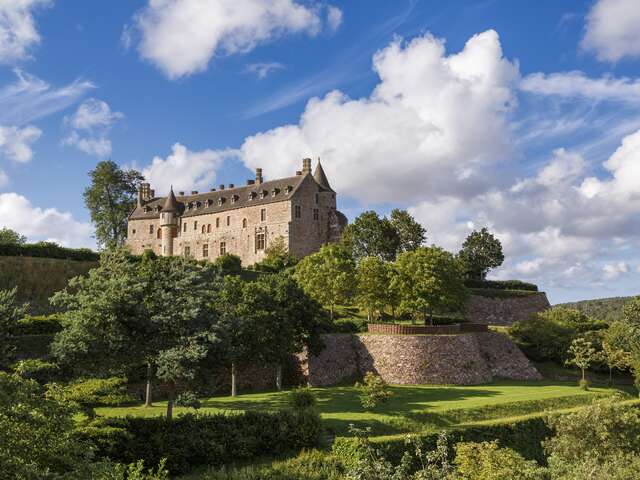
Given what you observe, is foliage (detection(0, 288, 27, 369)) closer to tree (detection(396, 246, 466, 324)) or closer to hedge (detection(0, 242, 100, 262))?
hedge (detection(0, 242, 100, 262))

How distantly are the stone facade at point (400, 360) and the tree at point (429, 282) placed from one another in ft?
13.2

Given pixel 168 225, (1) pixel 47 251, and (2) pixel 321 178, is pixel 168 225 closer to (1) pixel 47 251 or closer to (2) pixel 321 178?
(2) pixel 321 178

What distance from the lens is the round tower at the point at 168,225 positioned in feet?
292

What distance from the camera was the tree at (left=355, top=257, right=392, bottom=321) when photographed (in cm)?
5088

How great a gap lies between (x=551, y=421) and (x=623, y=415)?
3.38m

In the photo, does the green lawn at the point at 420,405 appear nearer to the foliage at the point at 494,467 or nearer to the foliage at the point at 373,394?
the foliage at the point at 373,394

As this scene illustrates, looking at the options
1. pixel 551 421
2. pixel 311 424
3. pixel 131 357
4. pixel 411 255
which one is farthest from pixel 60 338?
pixel 411 255

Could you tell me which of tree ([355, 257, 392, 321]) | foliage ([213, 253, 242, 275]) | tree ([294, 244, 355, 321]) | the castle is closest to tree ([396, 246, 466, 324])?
tree ([355, 257, 392, 321])

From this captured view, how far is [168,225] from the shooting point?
89062mm

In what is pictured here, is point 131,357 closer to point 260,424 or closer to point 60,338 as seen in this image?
point 60,338

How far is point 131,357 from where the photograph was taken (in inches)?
1115

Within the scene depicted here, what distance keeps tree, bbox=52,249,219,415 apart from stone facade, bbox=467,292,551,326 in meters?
43.5

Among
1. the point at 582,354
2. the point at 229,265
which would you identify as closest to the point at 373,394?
the point at 582,354

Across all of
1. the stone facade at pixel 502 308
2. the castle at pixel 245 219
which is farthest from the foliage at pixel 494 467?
the castle at pixel 245 219
